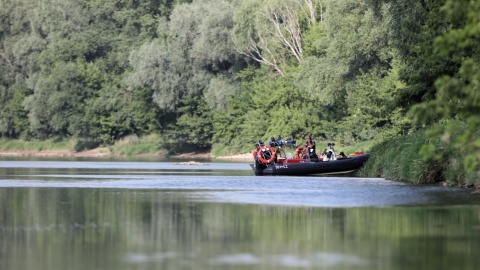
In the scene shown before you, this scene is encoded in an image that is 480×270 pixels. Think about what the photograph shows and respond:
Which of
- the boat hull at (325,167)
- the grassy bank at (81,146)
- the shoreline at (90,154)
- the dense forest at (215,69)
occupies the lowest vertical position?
the shoreline at (90,154)

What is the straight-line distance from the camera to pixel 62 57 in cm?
11138

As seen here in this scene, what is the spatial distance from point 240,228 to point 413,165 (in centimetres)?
1992

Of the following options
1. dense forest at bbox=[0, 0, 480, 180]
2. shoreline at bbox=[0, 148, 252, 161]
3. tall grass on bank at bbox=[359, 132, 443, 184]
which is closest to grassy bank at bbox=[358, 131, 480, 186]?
tall grass on bank at bbox=[359, 132, 443, 184]

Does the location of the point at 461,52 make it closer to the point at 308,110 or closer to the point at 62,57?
the point at 308,110

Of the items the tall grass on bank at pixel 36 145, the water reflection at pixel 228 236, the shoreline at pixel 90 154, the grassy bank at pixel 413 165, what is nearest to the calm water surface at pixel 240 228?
the water reflection at pixel 228 236

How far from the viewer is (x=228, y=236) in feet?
76.9

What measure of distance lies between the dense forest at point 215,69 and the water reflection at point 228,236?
13.9 m

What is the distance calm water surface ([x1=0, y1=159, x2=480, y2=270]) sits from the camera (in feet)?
65.2

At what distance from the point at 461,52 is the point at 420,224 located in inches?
716

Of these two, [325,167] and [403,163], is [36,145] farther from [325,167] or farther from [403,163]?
[403,163]

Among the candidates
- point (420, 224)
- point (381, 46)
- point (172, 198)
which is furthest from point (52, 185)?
point (381, 46)

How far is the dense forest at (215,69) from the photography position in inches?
2559

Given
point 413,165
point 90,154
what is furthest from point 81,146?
point 413,165

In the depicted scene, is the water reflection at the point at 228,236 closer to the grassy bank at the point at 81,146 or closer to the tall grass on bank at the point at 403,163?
the tall grass on bank at the point at 403,163
